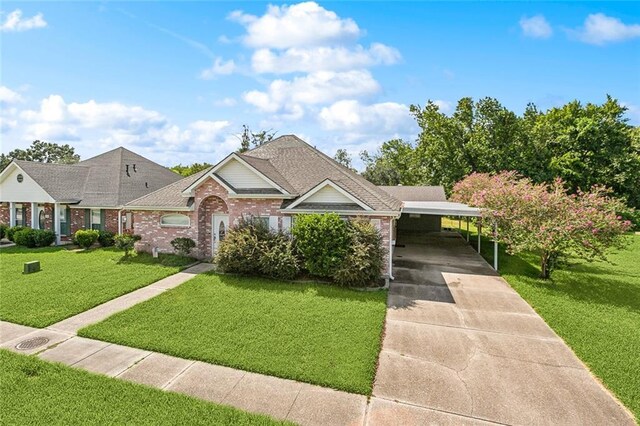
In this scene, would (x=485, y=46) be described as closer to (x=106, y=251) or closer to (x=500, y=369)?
(x=500, y=369)

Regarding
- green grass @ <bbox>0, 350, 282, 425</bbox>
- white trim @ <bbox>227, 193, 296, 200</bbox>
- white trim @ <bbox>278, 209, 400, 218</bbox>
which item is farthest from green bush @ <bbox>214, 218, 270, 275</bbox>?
green grass @ <bbox>0, 350, 282, 425</bbox>

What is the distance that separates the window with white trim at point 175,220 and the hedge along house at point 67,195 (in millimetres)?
4771

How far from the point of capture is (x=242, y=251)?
1280cm

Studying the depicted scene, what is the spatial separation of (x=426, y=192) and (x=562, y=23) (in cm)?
1861

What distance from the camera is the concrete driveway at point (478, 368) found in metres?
5.37

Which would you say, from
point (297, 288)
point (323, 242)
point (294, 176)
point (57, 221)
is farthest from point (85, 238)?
point (323, 242)

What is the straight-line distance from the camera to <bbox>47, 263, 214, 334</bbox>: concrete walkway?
8484 mm

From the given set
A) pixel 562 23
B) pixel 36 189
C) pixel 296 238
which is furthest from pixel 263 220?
pixel 36 189

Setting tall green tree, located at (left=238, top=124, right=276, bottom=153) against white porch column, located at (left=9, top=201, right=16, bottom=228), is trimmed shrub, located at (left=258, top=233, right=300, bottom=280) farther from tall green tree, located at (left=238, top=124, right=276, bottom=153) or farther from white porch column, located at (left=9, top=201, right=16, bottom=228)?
tall green tree, located at (left=238, top=124, right=276, bottom=153)

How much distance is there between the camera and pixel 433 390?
5938mm

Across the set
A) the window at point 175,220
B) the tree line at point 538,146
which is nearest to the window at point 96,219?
the window at point 175,220

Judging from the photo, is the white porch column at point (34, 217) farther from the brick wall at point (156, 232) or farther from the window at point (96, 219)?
the brick wall at point (156, 232)

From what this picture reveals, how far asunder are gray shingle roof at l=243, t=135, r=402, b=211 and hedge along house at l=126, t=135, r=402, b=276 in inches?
2.0

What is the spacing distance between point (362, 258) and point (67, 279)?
11.5 meters
